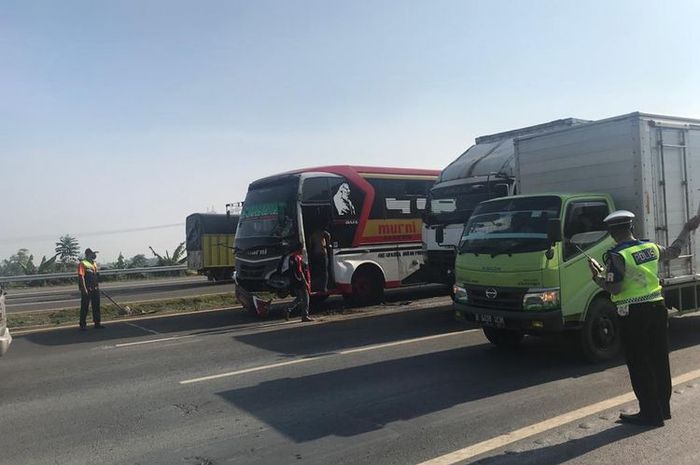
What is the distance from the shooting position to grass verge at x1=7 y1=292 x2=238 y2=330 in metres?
12.7

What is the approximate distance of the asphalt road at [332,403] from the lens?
14.8ft

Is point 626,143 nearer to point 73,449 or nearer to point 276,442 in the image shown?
point 276,442

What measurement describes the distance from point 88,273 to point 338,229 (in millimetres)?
5516

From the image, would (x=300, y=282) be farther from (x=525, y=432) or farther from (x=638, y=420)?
(x=638, y=420)

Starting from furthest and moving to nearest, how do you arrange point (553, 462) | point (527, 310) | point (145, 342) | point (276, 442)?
1. point (145, 342)
2. point (527, 310)
3. point (276, 442)
4. point (553, 462)

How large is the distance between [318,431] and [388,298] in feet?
34.6

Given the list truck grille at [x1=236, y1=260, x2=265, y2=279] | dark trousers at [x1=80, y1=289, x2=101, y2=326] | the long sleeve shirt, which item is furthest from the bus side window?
the long sleeve shirt

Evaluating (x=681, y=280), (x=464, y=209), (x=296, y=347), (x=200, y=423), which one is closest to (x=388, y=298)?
(x=464, y=209)

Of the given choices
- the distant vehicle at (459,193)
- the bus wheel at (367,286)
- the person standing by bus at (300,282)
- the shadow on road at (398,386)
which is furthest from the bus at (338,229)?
the shadow on road at (398,386)

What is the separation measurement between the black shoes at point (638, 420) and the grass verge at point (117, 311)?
11.4 m

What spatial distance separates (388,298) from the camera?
50.7ft

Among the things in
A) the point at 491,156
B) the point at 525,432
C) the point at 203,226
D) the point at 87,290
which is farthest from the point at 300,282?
the point at 203,226

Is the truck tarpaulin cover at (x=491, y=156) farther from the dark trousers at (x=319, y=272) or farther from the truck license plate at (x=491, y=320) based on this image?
the truck license plate at (x=491, y=320)

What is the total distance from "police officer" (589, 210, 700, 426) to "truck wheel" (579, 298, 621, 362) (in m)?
1.94
